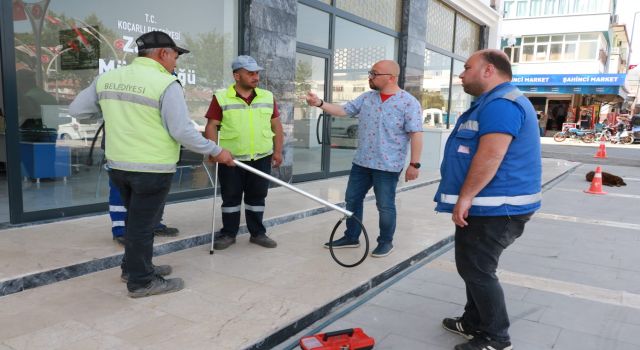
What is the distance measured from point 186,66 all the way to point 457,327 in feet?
15.6

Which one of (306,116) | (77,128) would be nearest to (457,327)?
(77,128)

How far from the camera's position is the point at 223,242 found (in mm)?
4559

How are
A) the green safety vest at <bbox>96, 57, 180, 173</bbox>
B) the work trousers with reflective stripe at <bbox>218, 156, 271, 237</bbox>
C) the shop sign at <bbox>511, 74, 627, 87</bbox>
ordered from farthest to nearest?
the shop sign at <bbox>511, 74, 627, 87</bbox>, the work trousers with reflective stripe at <bbox>218, 156, 271, 237</bbox>, the green safety vest at <bbox>96, 57, 180, 173</bbox>

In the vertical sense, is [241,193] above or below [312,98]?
below

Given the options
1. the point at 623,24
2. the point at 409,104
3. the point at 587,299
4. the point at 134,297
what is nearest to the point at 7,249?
the point at 134,297

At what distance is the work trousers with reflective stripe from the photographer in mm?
4445

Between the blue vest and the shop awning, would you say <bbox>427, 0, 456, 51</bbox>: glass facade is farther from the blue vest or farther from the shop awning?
the shop awning

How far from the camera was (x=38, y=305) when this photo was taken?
3150 millimetres

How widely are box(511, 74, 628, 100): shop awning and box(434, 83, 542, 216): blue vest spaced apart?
33817 millimetres

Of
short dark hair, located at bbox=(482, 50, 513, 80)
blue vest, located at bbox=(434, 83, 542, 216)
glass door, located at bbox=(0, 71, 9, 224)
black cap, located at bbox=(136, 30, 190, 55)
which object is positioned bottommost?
glass door, located at bbox=(0, 71, 9, 224)

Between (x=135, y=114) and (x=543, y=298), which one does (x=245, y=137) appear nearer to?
(x=135, y=114)

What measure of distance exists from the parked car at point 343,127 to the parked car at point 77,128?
4608mm

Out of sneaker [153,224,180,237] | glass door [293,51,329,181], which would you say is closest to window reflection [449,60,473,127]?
glass door [293,51,329,181]

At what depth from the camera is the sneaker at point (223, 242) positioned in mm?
4543
